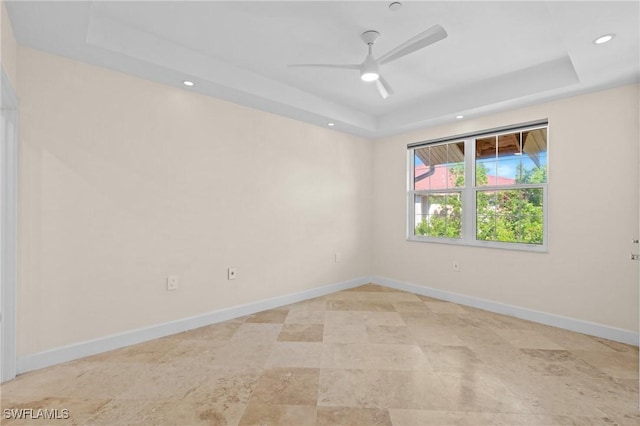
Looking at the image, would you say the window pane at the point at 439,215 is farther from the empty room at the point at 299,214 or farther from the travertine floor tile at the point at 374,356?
the travertine floor tile at the point at 374,356

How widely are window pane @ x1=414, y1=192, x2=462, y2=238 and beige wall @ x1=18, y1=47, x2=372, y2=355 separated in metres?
1.58

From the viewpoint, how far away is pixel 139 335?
2637 millimetres

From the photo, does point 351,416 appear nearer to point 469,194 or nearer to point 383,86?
point 383,86

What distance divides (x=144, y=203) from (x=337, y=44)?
7.03ft

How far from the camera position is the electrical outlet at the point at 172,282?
2832 mm

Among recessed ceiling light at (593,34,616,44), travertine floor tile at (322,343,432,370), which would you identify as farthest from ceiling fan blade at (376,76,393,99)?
travertine floor tile at (322,343,432,370)

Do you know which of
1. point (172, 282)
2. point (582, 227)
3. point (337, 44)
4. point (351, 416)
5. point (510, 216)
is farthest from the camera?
point (510, 216)

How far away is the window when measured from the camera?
3.36 meters

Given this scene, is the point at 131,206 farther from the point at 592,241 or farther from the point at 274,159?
the point at 592,241

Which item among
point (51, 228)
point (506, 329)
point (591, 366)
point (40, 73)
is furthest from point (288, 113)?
point (591, 366)

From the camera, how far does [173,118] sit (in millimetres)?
2852

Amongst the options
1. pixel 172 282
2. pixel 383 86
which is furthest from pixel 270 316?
pixel 383 86

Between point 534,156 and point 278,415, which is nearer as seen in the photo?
point 278,415

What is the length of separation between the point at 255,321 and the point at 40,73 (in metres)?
2.70
